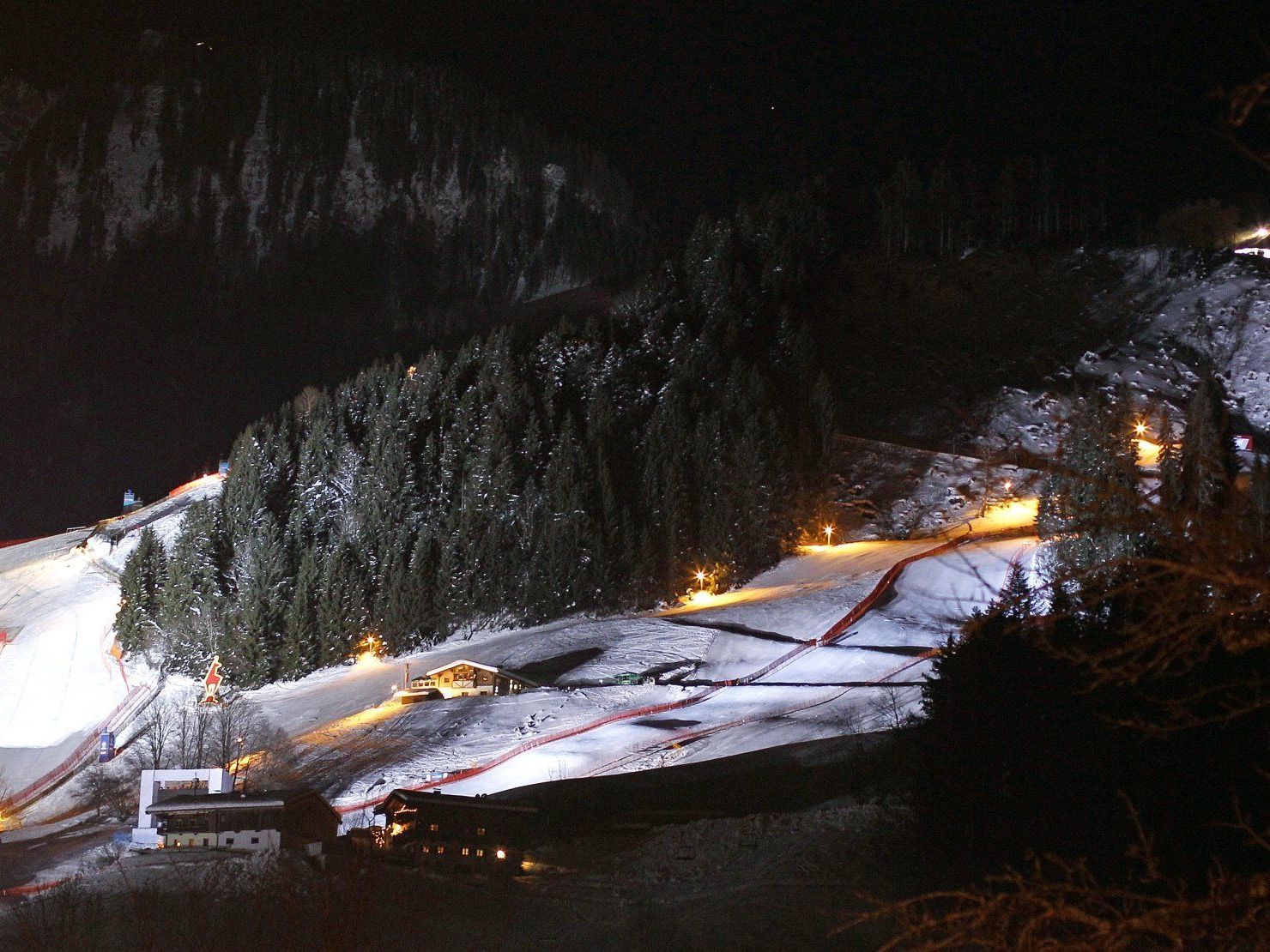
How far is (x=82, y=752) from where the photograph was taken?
4709cm

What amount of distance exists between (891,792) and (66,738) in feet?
123

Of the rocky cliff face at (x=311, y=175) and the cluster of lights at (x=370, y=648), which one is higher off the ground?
the rocky cliff face at (x=311, y=175)

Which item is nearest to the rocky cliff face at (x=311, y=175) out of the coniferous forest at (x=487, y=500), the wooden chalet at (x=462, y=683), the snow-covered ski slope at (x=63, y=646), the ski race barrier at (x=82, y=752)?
the coniferous forest at (x=487, y=500)

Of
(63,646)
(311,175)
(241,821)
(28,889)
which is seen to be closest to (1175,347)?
(63,646)

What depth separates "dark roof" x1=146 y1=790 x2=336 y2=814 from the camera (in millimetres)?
28797

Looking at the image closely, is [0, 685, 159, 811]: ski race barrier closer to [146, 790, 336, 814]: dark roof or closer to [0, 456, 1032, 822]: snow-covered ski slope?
[0, 456, 1032, 822]: snow-covered ski slope

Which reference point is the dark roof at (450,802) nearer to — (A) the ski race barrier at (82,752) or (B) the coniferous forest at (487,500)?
(A) the ski race barrier at (82,752)

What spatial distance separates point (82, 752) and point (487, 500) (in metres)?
28.9

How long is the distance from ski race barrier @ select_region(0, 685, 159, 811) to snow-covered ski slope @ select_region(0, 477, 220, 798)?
0.13 metres

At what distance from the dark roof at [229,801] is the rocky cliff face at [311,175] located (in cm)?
11602

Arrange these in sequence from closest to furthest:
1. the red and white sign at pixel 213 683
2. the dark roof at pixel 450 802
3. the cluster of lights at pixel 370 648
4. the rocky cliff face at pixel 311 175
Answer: the dark roof at pixel 450 802, the red and white sign at pixel 213 683, the cluster of lights at pixel 370 648, the rocky cliff face at pixel 311 175

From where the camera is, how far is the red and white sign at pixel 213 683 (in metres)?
51.3

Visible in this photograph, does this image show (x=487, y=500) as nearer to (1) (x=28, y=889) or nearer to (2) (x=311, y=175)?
(1) (x=28, y=889)

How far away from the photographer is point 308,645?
193 feet
